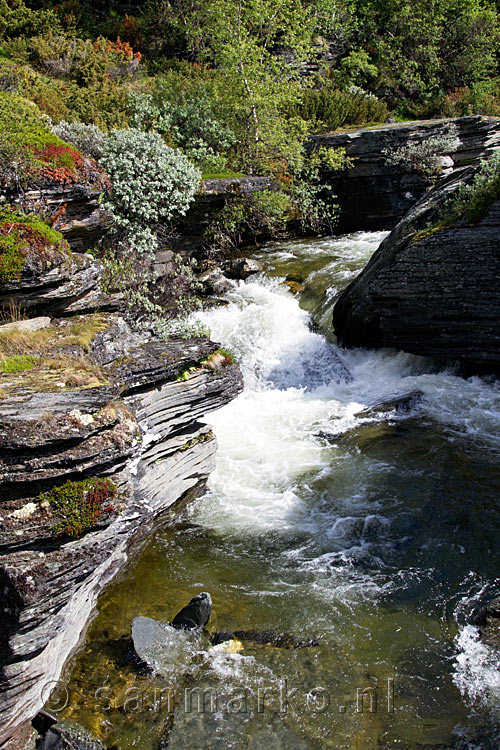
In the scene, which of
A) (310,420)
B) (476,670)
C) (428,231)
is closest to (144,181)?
(428,231)

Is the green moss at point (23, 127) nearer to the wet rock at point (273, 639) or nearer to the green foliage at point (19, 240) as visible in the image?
the green foliage at point (19, 240)

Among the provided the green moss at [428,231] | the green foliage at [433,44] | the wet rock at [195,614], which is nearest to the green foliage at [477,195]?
the green moss at [428,231]

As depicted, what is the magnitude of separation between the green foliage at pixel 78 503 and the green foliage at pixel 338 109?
66.9 feet

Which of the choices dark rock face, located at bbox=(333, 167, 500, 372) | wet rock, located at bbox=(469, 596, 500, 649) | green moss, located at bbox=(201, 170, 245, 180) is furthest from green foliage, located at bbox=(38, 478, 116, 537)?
green moss, located at bbox=(201, 170, 245, 180)

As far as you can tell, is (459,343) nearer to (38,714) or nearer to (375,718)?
(375,718)

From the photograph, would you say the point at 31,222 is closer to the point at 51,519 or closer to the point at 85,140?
the point at 85,140

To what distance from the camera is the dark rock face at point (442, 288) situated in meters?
11.6

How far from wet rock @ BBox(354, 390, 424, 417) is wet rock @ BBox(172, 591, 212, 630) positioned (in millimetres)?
6278

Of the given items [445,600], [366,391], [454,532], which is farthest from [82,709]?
[366,391]

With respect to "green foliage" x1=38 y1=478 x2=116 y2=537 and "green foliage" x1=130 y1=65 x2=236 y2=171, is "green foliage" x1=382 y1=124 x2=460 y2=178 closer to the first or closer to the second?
"green foliage" x1=130 y1=65 x2=236 y2=171

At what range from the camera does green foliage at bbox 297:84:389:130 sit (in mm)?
23417

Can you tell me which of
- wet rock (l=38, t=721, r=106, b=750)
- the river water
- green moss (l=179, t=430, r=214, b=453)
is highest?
green moss (l=179, t=430, r=214, b=453)

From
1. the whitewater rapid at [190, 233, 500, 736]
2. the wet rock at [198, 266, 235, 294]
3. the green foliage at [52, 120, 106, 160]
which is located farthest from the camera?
the wet rock at [198, 266, 235, 294]

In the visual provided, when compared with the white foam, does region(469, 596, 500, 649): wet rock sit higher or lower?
higher
